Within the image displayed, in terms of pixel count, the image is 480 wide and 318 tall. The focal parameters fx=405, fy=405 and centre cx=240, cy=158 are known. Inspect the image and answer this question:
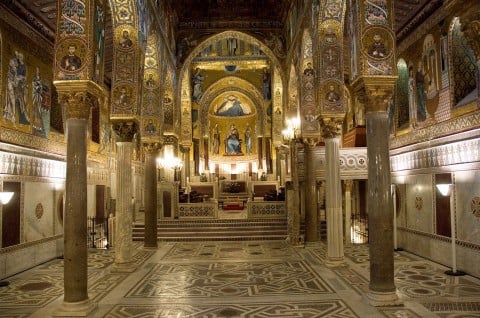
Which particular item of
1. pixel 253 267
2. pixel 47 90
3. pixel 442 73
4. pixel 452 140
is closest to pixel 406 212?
pixel 452 140

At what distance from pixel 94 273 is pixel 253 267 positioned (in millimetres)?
4287

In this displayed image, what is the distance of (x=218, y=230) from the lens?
56.2ft

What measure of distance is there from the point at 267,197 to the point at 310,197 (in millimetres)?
5150

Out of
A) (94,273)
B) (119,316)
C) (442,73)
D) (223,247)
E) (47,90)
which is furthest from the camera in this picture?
(223,247)

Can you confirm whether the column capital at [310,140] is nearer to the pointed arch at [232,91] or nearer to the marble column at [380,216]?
the marble column at [380,216]

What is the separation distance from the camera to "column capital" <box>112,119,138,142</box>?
1142 cm

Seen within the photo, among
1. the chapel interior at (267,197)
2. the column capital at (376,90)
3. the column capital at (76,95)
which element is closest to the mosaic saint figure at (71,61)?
the chapel interior at (267,197)

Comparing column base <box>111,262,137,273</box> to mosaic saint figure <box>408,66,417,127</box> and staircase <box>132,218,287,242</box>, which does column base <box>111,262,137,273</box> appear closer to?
staircase <box>132,218,287,242</box>

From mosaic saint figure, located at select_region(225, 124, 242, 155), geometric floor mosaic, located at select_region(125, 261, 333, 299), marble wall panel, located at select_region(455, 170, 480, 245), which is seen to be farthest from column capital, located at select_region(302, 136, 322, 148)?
mosaic saint figure, located at select_region(225, 124, 242, 155)

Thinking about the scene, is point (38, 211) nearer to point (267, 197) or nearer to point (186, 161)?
point (267, 197)

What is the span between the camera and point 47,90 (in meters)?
13.6

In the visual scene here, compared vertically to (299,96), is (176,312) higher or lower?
lower

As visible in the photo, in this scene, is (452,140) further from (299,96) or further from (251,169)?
(251,169)

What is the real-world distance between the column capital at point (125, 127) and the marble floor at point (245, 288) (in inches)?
150
